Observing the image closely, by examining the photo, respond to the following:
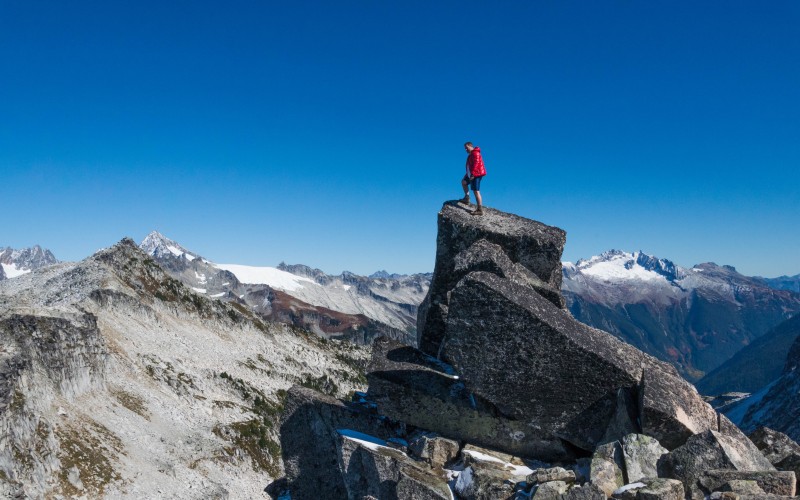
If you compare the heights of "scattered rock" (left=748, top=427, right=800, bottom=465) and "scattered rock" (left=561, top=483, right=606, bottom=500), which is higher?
"scattered rock" (left=748, top=427, right=800, bottom=465)

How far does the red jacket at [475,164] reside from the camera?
2329 cm

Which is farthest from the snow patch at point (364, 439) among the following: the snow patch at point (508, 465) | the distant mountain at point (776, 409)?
the distant mountain at point (776, 409)

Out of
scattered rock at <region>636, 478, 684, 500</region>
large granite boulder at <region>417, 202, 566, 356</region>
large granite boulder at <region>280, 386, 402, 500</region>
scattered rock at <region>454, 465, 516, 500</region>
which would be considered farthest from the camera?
large granite boulder at <region>417, 202, 566, 356</region>

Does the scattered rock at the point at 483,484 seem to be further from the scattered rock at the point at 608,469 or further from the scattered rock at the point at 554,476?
the scattered rock at the point at 608,469

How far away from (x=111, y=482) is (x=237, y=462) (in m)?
16.9

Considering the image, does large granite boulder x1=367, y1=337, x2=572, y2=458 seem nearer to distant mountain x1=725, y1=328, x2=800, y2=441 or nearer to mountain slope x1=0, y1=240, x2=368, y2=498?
mountain slope x1=0, y1=240, x2=368, y2=498

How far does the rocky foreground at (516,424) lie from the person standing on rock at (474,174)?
11.8 ft

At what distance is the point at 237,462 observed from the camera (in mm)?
53969

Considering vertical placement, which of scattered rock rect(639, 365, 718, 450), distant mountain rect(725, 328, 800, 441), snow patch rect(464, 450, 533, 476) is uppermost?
scattered rock rect(639, 365, 718, 450)

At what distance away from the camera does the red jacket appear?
23.3 m

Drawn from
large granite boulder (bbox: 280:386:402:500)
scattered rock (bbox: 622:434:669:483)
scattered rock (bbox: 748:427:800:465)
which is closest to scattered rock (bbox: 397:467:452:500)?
large granite boulder (bbox: 280:386:402:500)

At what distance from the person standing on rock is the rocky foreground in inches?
141

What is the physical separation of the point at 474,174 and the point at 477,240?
348cm

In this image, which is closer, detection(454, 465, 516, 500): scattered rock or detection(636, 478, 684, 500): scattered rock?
detection(636, 478, 684, 500): scattered rock
